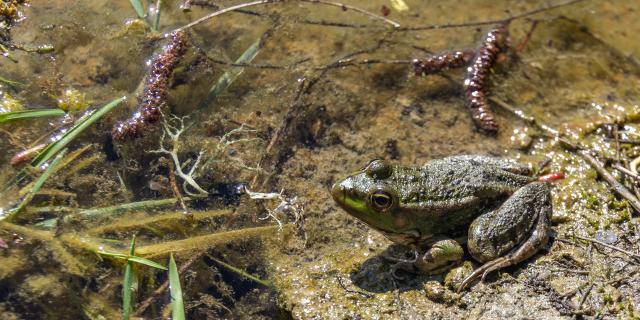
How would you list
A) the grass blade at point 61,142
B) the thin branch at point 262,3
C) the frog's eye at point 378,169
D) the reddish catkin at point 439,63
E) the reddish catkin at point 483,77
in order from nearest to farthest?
the frog's eye at point 378,169 → the grass blade at point 61,142 → the reddish catkin at point 483,77 → the reddish catkin at point 439,63 → the thin branch at point 262,3


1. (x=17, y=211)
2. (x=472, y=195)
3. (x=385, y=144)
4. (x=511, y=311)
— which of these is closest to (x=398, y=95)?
(x=385, y=144)

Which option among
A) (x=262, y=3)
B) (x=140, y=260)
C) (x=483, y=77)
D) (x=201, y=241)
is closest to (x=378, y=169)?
(x=201, y=241)

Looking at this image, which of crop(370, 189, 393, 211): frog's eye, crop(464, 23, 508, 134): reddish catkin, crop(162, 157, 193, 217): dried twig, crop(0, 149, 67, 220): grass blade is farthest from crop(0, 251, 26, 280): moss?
crop(464, 23, 508, 134): reddish catkin

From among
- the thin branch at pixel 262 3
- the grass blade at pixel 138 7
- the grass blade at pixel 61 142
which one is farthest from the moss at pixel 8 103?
the thin branch at pixel 262 3

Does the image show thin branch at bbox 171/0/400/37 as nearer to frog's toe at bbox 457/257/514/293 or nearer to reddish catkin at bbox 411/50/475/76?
reddish catkin at bbox 411/50/475/76

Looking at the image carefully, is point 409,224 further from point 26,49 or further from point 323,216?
point 26,49

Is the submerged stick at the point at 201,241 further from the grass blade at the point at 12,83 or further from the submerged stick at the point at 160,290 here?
the grass blade at the point at 12,83

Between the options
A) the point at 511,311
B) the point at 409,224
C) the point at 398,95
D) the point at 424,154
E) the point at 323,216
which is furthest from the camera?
the point at 398,95
